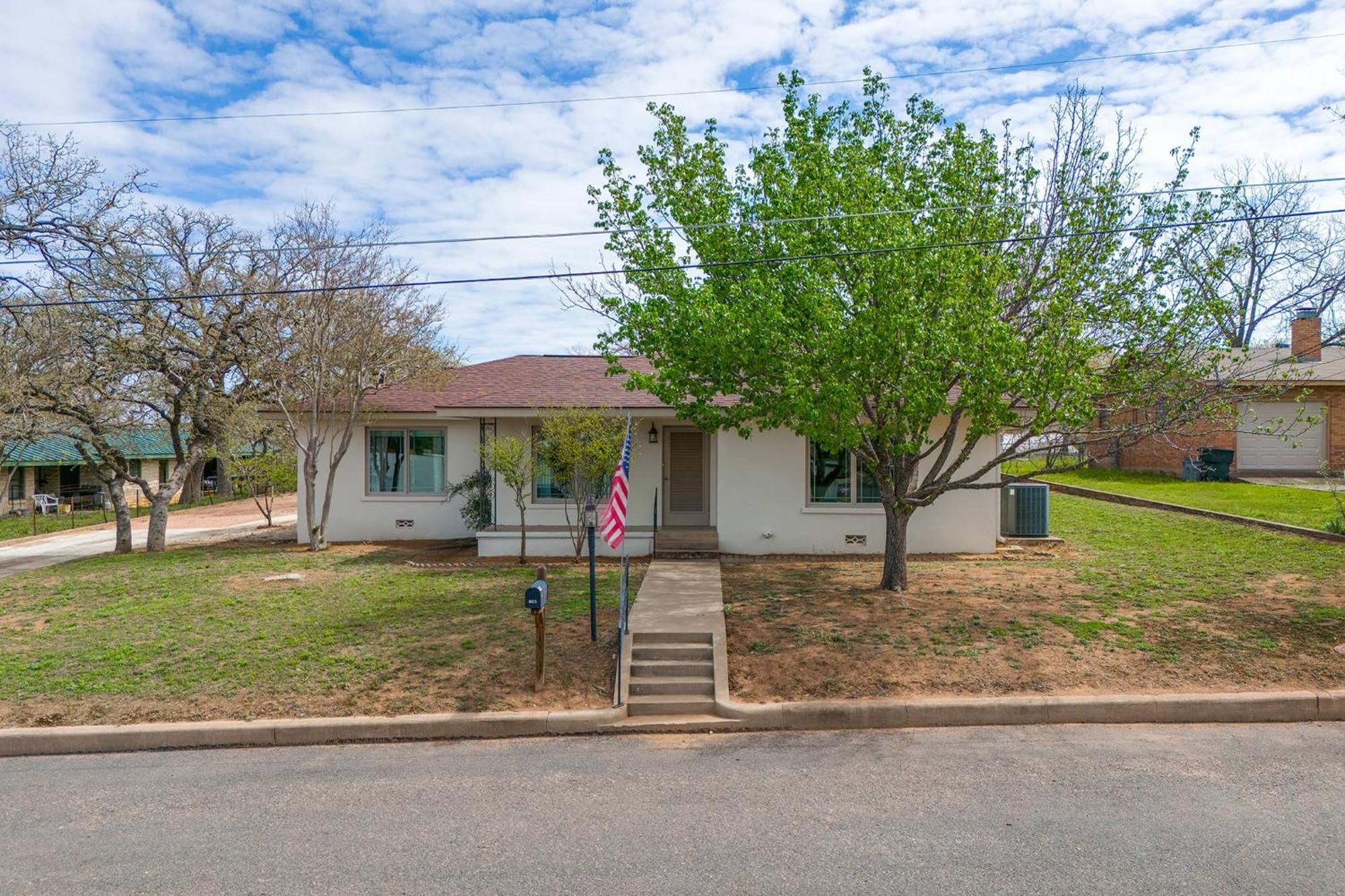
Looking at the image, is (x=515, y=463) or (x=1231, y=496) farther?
(x=1231, y=496)

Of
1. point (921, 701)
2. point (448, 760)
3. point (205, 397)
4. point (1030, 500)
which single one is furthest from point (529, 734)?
point (205, 397)

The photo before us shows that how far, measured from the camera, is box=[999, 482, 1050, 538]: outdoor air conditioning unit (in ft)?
53.6

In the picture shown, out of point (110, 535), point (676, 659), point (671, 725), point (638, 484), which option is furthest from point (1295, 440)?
point (110, 535)

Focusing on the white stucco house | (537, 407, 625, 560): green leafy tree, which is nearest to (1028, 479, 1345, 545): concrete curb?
the white stucco house

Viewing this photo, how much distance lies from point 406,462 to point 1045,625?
519 inches

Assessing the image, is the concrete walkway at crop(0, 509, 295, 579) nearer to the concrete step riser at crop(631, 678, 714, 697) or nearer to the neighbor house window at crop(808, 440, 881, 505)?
the concrete step riser at crop(631, 678, 714, 697)

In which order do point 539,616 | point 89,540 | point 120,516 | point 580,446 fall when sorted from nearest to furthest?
point 539,616, point 580,446, point 120,516, point 89,540

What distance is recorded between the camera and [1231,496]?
71.2 ft

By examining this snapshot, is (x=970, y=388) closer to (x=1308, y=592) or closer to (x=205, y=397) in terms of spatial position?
(x=1308, y=592)

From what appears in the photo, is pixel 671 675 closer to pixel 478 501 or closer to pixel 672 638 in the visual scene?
pixel 672 638

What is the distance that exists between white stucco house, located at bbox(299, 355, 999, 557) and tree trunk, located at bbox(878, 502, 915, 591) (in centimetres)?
321

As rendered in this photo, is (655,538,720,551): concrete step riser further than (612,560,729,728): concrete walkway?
Yes

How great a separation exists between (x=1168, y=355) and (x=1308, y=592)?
3728mm

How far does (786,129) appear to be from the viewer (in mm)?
10359
